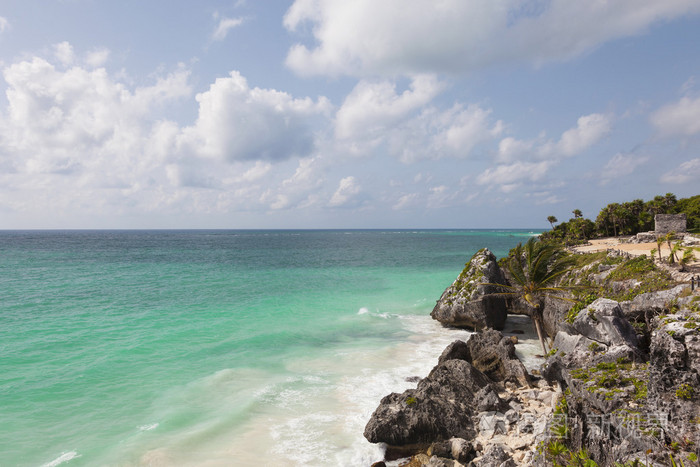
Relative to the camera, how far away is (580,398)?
10180 millimetres

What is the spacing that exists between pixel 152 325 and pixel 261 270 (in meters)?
34.6

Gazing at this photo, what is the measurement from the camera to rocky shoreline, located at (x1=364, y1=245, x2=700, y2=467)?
8586 millimetres

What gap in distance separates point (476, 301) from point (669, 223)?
36534 millimetres

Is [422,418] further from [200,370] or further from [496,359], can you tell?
[200,370]

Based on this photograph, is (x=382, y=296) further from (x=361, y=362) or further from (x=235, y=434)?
(x=235, y=434)

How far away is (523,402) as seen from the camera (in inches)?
583

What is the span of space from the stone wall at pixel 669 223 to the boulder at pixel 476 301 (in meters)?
29.8

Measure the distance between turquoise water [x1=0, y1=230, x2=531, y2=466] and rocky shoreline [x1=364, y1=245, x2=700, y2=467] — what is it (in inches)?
96.7

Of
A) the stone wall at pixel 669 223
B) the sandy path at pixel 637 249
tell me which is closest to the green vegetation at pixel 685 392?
the sandy path at pixel 637 249

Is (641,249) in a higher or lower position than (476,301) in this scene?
higher

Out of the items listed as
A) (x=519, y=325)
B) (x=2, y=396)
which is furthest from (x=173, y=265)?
(x=519, y=325)

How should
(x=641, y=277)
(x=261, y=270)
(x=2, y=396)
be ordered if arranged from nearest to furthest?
(x=2, y=396)
(x=641, y=277)
(x=261, y=270)

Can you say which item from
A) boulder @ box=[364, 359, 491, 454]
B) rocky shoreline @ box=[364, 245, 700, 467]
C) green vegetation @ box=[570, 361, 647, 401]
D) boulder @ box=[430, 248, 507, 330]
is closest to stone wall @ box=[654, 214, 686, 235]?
boulder @ box=[430, 248, 507, 330]

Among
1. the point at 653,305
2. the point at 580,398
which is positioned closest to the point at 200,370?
the point at 580,398
